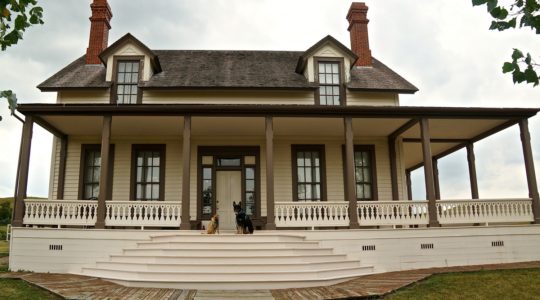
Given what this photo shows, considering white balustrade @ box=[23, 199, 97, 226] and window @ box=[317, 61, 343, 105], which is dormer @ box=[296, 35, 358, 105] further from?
white balustrade @ box=[23, 199, 97, 226]

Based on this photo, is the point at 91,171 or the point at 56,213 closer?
the point at 56,213

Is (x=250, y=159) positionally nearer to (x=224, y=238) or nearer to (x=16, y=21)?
(x=224, y=238)

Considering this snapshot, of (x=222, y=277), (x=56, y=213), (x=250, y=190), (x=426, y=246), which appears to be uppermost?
(x=250, y=190)

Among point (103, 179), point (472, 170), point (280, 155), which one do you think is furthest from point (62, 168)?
point (472, 170)

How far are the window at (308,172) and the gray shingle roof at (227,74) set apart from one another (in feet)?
7.54

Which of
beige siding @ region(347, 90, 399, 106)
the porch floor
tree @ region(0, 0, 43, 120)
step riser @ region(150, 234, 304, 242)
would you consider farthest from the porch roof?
tree @ region(0, 0, 43, 120)

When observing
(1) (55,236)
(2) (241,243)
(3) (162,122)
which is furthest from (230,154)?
(1) (55,236)

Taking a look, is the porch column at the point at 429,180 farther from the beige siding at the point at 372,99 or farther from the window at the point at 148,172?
the window at the point at 148,172

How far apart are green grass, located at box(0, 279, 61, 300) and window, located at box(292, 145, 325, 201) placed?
28.4 feet

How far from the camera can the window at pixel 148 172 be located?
15328 millimetres

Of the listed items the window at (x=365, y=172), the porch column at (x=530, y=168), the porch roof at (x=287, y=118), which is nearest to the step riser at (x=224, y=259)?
the porch roof at (x=287, y=118)

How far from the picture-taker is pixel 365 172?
16094 mm

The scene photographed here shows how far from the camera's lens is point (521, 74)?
11.4 feet

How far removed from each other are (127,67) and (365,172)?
9.24 meters
